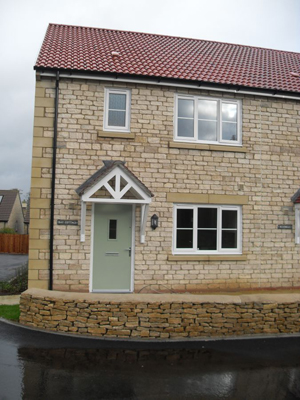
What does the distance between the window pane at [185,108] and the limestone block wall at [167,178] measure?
31cm

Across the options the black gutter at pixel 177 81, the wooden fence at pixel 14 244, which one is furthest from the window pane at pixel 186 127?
the wooden fence at pixel 14 244

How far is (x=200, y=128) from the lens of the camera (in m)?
10.1

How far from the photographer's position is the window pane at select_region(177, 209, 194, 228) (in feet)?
32.2

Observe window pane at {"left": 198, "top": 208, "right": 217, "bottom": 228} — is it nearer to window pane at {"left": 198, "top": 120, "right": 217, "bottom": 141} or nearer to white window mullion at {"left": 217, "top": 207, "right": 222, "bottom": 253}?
white window mullion at {"left": 217, "top": 207, "right": 222, "bottom": 253}

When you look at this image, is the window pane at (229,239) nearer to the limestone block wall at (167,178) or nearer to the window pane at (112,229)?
the limestone block wall at (167,178)

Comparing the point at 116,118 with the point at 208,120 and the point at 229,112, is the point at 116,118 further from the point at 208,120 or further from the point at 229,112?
the point at 229,112

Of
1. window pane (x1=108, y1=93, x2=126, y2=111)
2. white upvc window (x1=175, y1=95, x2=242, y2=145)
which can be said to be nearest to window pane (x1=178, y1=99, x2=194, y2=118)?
white upvc window (x1=175, y1=95, x2=242, y2=145)

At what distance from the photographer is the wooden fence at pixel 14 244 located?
28.5 meters

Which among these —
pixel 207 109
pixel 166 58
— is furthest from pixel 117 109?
pixel 166 58

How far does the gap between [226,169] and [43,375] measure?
7160 mm

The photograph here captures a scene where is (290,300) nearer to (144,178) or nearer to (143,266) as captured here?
(143,266)

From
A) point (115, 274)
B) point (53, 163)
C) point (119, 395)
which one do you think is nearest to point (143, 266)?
point (115, 274)

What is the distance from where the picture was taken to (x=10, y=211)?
38781 mm

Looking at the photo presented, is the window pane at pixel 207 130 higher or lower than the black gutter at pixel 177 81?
lower
